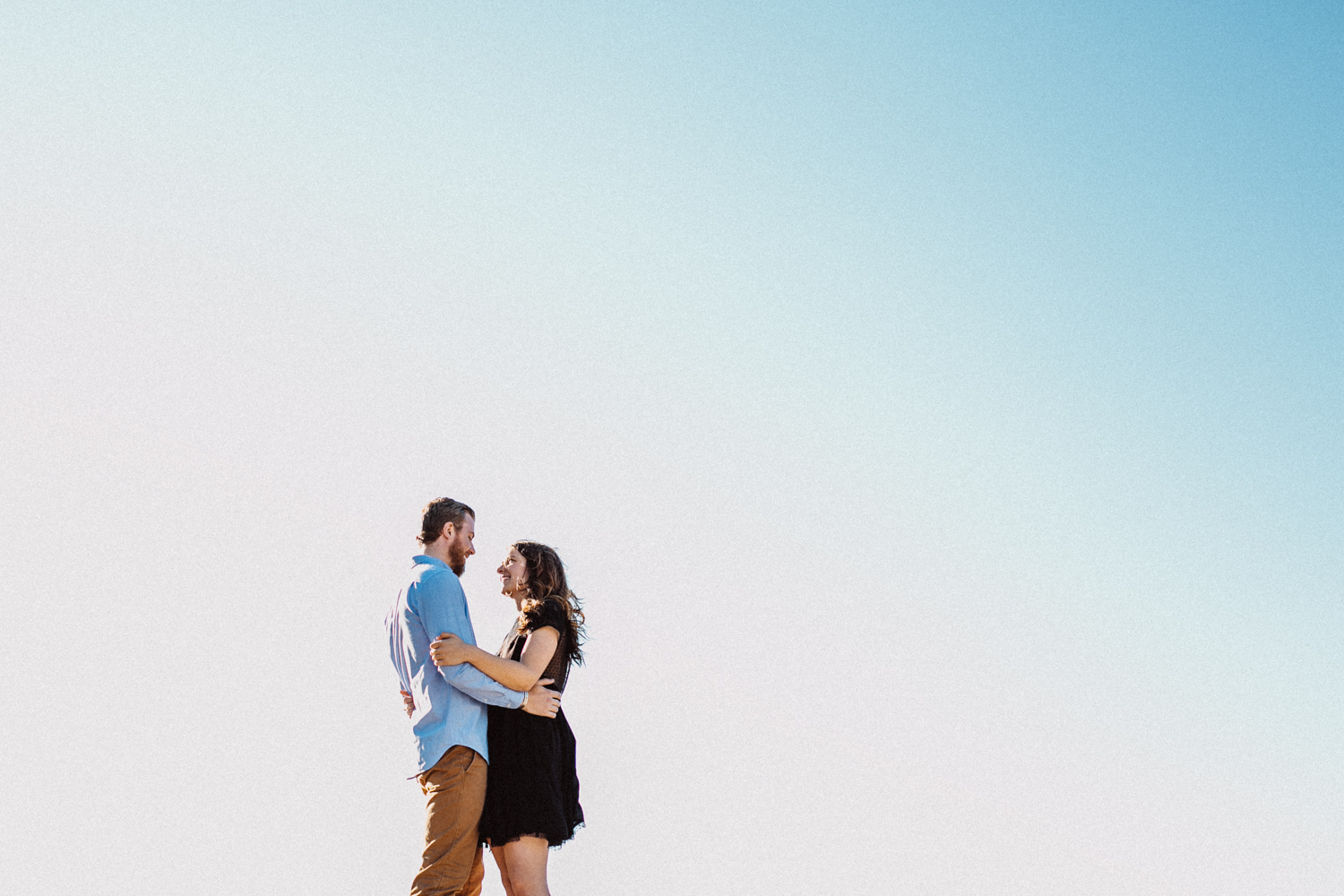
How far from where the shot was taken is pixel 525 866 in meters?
5.94

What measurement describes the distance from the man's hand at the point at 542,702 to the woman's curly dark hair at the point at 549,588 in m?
0.28

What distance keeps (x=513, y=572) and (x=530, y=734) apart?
960 mm

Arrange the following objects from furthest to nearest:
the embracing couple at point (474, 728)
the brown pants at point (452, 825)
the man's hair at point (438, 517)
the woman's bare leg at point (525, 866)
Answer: the man's hair at point (438, 517) → the woman's bare leg at point (525, 866) → the embracing couple at point (474, 728) → the brown pants at point (452, 825)

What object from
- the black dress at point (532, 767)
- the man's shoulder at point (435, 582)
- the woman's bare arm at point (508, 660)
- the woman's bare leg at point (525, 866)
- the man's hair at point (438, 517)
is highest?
the man's hair at point (438, 517)

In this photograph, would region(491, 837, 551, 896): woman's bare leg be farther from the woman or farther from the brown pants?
the brown pants

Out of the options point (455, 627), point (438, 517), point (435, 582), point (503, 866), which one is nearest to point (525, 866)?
point (503, 866)

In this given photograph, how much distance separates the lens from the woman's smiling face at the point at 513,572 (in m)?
6.62

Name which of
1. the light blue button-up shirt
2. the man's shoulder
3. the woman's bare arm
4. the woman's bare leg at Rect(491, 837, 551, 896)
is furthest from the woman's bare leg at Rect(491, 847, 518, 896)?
the man's shoulder

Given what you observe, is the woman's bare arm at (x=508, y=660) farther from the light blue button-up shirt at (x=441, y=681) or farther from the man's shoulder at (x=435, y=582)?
the man's shoulder at (x=435, y=582)

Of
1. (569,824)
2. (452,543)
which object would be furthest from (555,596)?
(569,824)

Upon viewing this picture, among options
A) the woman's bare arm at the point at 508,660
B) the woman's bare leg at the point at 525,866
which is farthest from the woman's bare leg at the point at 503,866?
the woman's bare arm at the point at 508,660

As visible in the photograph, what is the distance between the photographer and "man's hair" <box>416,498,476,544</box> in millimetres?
6367

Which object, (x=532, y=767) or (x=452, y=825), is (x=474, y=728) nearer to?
(x=532, y=767)

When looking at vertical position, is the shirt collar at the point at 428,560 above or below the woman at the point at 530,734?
above
